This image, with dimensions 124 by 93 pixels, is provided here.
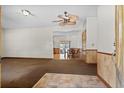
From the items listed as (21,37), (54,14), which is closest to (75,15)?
(54,14)

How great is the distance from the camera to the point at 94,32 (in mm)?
8594

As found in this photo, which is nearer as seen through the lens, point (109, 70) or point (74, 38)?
point (109, 70)

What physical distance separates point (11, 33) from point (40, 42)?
223 centimetres

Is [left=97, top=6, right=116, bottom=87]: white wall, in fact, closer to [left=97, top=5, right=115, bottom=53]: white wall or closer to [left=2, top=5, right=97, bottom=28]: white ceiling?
[left=97, top=5, right=115, bottom=53]: white wall

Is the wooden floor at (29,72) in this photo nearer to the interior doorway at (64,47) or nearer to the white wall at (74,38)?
the white wall at (74,38)

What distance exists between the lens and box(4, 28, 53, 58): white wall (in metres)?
11.8

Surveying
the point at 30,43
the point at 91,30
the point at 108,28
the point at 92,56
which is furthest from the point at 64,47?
the point at 108,28

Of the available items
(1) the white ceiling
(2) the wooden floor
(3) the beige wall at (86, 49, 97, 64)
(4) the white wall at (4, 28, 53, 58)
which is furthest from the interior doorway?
(2) the wooden floor

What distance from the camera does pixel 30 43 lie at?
469 inches

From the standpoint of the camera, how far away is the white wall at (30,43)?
11750 millimetres

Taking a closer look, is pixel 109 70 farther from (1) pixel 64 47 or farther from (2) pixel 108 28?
(1) pixel 64 47

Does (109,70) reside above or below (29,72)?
above

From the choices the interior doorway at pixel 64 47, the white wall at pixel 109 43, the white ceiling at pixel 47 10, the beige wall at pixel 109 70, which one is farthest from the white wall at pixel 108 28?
the interior doorway at pixel 64 47
